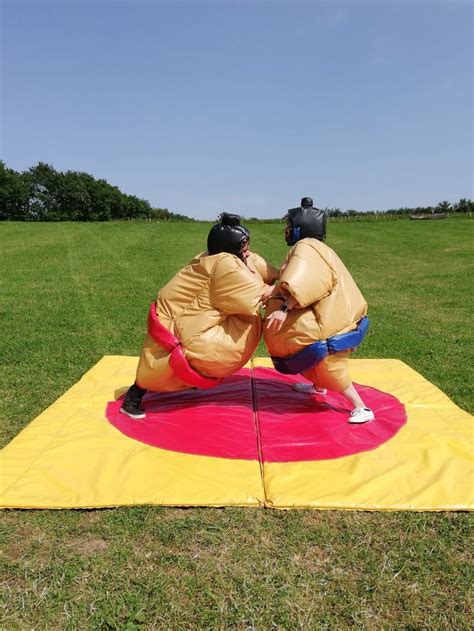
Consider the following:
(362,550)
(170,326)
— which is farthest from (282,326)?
(362,550)

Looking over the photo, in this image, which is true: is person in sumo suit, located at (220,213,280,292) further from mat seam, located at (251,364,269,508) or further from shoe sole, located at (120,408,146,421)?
shoe sole, located at (120,408,146,421)

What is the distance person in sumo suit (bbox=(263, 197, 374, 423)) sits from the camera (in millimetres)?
3439

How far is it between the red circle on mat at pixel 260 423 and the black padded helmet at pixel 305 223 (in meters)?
1.32

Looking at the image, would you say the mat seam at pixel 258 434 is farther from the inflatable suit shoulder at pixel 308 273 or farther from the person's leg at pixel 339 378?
the inflatable suit shoulder at pixel 308 273

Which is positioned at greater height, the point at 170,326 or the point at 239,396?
the point at 170,326

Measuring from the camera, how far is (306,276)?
3.41 metres

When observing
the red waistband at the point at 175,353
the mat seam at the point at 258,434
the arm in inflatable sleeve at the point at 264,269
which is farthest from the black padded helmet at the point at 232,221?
the mat seam at the point at 258,434

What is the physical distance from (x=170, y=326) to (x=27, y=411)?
1.47 meters

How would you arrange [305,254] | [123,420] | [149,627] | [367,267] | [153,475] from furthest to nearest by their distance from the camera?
[367,267], [123,420], [305,254], [153,475], [149,627]

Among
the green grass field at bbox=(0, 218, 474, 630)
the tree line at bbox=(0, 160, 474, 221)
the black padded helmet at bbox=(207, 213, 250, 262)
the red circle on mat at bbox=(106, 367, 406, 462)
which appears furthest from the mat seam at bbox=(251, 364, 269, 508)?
the tree line at bbox=(0, 160, 474, 221)

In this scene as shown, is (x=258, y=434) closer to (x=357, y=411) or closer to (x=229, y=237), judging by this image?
(x=357, y=411)

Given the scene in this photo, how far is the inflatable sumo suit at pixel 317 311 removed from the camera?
3.44 m

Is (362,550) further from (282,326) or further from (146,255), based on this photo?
(146,255)

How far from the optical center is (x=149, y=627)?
6.60 ft
